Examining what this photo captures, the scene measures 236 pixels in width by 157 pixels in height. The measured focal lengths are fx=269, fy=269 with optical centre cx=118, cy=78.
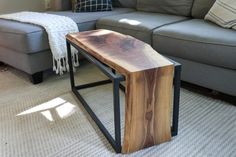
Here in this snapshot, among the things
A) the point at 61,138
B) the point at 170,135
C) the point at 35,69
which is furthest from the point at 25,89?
the point at 170,135

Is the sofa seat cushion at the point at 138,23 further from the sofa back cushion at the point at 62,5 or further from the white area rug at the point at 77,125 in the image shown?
the sofa back cushion at the point at 62,5

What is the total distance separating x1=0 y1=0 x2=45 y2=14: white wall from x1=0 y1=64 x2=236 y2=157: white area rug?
1.42 m

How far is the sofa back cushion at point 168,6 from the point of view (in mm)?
2273

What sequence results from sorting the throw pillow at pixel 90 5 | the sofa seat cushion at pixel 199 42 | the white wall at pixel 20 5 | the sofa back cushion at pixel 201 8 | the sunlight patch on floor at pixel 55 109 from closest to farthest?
the sofa seat cushion at pixel 199 42 → the sunlight patch on floor at pixel 55 109 → the sofa back cushion at pixel 201 8 → the throw pillow at pixel 90 5 → the white wall at pixel 20 5

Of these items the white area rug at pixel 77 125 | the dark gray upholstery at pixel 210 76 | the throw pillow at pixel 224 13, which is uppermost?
the throw pillow at pixel 224 13

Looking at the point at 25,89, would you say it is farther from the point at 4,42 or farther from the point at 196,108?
the point at 196,108

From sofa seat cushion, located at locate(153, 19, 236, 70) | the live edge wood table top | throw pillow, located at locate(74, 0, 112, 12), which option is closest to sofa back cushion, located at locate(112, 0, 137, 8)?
throw pillow, located at locate(74, 0, 112, 12)

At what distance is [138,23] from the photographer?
2.06 metres

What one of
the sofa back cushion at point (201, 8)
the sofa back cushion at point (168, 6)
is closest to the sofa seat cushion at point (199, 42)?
the sofa back cushion at point (201, 8)

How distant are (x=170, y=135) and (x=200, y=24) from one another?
0.92 m

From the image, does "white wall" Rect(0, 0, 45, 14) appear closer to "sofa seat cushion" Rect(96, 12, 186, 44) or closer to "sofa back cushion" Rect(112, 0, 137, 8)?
"sofa back cushion" Rect(112, 0, 137, 8)

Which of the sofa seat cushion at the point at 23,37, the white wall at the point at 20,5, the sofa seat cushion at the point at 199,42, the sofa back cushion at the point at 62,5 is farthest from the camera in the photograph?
the white wall at the point at 20,5

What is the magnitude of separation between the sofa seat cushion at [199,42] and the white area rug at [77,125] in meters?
0.30

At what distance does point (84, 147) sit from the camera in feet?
4.44
